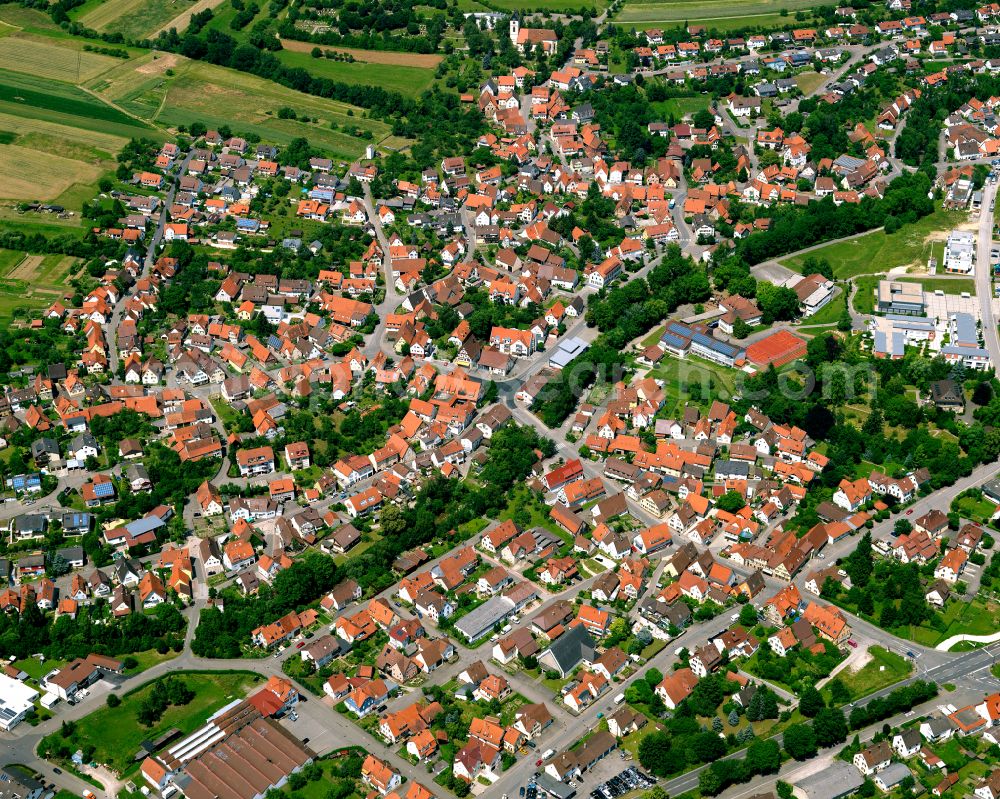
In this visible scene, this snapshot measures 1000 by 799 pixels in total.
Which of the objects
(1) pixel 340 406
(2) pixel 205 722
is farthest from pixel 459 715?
(1) pixel 340 406

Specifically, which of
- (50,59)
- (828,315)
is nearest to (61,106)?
(50,59)

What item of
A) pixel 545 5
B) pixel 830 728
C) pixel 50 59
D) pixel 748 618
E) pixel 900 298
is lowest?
pixel 830 728

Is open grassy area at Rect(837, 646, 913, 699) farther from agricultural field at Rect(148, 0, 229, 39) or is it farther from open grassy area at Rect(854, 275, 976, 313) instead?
agricultural field at Rect(148, 0, 229, 39)

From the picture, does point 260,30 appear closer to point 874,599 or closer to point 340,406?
point 340,406

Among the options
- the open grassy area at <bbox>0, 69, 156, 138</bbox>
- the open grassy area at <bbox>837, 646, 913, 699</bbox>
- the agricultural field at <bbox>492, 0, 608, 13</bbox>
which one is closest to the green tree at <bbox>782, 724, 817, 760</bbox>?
the open grassy area at <bbox>837, 646, 913, 699</bbox>

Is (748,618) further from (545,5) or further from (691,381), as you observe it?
(545,5)
